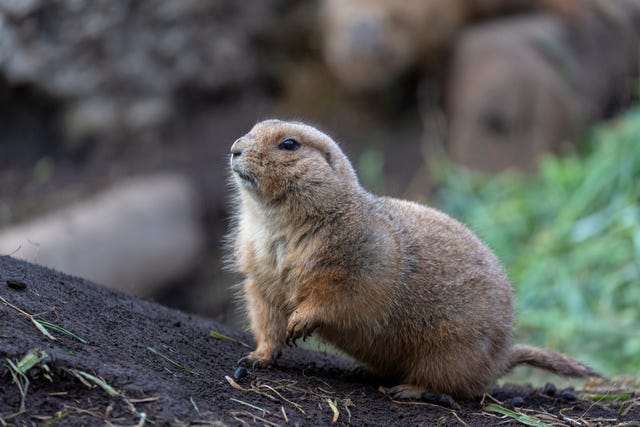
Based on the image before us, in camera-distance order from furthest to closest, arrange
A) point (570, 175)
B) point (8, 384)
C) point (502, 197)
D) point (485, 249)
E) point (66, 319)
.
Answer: point (502, 197) → point (570, 175) → point (485, 249) → point (66, 319) → point (8, 384)

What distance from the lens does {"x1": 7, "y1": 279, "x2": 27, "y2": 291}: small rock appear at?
490cm

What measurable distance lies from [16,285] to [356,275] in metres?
1.92

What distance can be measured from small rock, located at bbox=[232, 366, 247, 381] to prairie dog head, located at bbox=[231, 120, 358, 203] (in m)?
1.01

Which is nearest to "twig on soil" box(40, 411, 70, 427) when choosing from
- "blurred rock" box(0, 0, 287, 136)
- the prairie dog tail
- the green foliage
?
the prairie dog tail

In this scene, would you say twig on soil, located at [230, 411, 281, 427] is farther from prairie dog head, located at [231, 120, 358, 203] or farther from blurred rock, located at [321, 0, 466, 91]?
blurred rock, located at [321, 0, 466, 91]

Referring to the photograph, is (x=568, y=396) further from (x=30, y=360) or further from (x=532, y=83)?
(x=532, y=83)

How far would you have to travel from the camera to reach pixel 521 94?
14.1 m

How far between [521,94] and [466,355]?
30.3 feet

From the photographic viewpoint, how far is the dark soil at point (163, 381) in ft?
13.5

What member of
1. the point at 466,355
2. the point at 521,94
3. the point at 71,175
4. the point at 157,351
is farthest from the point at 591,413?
the point at 71,175

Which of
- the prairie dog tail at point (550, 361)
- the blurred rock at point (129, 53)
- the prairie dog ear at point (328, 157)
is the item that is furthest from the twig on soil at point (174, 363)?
the blurred rock at point (129, 53)

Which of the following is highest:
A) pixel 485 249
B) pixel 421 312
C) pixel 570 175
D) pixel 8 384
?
pixel 570 175

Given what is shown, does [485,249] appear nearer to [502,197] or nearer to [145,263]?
[502,197]

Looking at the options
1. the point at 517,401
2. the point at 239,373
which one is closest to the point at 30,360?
the point at 239,373
